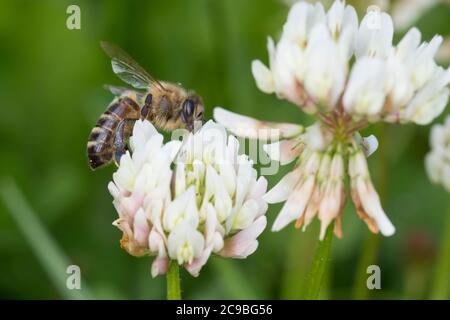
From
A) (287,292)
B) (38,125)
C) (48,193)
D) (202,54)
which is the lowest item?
(287,292)

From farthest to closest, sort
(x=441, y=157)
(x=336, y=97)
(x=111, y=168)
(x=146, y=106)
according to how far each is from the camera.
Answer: (x=111, y=168) < (x=441, y=157) < (x=146, y=106) < (x=336, y=97)

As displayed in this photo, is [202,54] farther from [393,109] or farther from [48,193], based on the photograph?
[393,109]

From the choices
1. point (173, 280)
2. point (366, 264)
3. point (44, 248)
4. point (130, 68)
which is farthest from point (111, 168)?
point (173, 280)

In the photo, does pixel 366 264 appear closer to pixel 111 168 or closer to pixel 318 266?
pixel 318 266

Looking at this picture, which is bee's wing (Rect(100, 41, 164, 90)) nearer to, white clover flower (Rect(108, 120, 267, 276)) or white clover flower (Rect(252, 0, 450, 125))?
white clover flower (Rect(108, 120, 267, 276))

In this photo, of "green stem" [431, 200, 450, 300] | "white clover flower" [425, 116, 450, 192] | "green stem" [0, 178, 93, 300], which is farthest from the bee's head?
"green stem" [431, 200, 450, 300]

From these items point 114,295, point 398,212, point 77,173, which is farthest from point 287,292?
point 77,173
